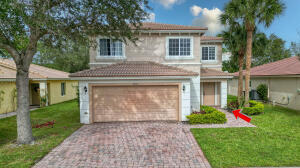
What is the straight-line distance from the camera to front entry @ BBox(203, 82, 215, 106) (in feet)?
46.4

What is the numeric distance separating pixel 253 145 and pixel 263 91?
13.0 m

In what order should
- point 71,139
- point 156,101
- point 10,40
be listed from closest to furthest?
point 10,40 < point 71,139 < point 156,101

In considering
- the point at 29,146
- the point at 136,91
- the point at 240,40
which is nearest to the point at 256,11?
the point at 240,40

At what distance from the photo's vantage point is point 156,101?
9.76 m

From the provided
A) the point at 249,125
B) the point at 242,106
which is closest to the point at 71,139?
the point at 249,125

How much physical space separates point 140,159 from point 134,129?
10.00 ft

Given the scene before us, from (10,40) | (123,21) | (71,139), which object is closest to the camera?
(10,40)

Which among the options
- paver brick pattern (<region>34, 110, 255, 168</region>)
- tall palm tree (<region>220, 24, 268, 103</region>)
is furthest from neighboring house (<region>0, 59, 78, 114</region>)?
tall palm tree (<region>220, 24, 268, 103</region>)

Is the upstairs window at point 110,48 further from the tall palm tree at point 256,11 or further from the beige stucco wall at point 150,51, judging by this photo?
the tall palm tree at point 256,11

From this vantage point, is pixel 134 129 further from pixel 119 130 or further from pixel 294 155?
pixel 294 155

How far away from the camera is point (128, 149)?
19.9 ft

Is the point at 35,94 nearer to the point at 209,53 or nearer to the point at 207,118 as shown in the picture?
the point at 207,118

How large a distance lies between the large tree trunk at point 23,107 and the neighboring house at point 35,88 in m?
8.88

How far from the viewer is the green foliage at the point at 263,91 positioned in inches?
632
